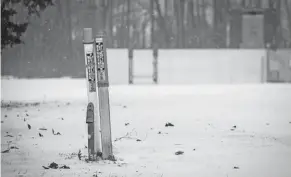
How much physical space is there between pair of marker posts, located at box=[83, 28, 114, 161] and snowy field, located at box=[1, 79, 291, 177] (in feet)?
0.67

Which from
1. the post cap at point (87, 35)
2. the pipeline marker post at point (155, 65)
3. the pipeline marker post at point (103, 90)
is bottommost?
the pipeline marker post at point (155, 65)

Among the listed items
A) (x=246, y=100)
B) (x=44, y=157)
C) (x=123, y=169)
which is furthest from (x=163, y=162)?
(x=246, y=100)

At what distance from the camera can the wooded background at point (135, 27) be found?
2261 centimetres

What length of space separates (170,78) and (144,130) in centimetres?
1359

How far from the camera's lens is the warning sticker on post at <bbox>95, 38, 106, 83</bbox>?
6078mm

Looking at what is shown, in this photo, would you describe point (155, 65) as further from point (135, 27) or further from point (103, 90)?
point (103, 90)

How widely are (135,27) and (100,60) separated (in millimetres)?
16788

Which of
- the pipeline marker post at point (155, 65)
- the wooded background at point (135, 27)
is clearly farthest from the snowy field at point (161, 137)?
the wooded background at point (135, 27)

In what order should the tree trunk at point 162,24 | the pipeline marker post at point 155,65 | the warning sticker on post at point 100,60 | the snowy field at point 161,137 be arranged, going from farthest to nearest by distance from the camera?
the tree trunk at point 162,24, the pipeline marker post at point 155,65, the warning sticker on post at point 100,60, the snowy field at point 161,137

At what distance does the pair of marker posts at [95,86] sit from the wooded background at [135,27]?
16.2 meters

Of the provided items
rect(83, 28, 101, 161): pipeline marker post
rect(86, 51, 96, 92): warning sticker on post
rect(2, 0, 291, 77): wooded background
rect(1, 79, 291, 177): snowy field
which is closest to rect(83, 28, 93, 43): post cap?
rect(83, 28, 101, 161): pipeline marker post

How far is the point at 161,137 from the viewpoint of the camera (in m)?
8.05

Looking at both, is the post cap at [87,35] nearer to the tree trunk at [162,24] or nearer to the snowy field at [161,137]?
the snowy field at [161,137]

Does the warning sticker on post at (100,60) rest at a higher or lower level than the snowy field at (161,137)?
higher
